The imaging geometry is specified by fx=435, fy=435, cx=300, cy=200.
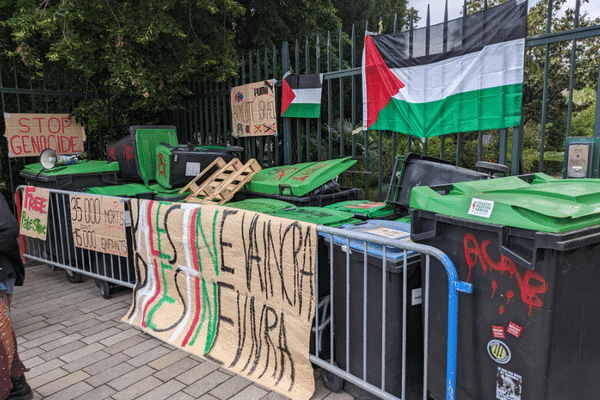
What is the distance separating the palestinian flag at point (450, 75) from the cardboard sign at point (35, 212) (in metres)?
4.45

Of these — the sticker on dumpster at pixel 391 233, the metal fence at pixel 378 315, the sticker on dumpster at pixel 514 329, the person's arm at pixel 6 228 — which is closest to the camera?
the sticker on dumpster at pixel 514 329

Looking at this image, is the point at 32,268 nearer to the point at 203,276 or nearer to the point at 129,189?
the point at 129,189

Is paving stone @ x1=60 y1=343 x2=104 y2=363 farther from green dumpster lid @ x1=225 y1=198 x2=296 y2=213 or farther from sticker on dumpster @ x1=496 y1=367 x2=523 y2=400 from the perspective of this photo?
sticker on dumpster @ x1=496 y1=367 x2=523 y2=400

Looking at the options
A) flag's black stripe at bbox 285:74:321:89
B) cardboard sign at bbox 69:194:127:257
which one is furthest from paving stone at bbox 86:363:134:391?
flag's black stripe at bbox 285:74:321:89

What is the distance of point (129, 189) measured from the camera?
604 cm

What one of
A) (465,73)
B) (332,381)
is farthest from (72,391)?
(465,73)

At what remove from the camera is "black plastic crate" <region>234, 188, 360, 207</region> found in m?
5.01

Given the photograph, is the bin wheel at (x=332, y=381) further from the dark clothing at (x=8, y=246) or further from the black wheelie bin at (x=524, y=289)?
the dark clothing at (x=8, y=246)

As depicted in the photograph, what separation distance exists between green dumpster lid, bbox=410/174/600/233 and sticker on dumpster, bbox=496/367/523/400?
0.77 meters

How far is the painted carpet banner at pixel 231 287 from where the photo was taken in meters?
3.33

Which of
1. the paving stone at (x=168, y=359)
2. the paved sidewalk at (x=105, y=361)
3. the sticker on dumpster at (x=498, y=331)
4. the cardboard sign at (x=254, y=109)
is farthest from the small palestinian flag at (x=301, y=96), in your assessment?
the sticker on dumpster at (x=498, y=331)

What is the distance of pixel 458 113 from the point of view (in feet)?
15.6

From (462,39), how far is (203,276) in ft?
11.9

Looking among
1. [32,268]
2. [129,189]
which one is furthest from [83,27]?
[32,268]
